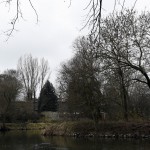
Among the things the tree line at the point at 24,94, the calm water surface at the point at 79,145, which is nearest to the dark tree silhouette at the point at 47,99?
the tree line at the point at 24,94

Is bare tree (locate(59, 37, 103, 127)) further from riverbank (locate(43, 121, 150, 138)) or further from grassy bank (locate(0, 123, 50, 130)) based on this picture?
grassy bank (locate(0, 123, 50, 130))

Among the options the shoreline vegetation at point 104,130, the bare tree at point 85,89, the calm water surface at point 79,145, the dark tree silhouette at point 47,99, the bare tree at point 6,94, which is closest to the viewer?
the calm water surface at point 79,145

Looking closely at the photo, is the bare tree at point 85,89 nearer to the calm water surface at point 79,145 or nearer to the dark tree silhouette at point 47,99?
the calm water surface at point 79,145

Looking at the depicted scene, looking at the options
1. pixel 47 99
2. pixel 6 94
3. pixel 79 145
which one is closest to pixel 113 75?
pixel 79 145

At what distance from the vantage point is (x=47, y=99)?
242 ft

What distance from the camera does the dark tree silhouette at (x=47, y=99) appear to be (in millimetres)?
73500

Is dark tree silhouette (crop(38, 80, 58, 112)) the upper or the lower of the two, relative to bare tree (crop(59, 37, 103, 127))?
upper

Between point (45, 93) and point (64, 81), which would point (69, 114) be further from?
point (45, 93)

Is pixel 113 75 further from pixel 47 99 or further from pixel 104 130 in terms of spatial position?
pixel 47 99

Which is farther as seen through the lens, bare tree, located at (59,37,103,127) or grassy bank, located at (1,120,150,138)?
bare tree, located at (59,37,103,127)

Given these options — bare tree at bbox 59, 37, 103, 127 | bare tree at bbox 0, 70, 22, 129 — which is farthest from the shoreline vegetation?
bare tree at bbox 0, 70, 22, 129

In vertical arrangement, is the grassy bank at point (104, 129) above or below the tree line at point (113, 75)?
below

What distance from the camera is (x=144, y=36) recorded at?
29219 millimetres

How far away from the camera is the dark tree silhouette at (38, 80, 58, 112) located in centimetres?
7350
